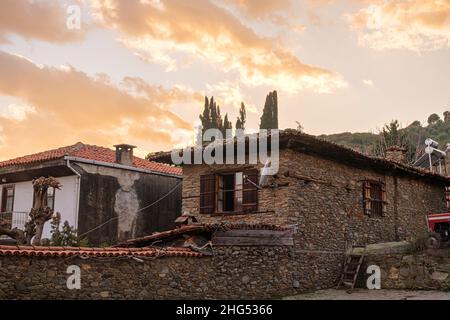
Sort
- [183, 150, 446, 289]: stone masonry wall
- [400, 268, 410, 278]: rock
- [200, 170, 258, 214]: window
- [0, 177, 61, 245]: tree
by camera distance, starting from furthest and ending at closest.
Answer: [200, 170, 258, 214]: window
[183, 150, 446, 289]: stone masonry wall
[400, 268, 410, 278]: rock
[0, 177, 61, 245]: tree

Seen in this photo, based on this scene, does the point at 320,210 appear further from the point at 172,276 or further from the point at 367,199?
the point at 172,276

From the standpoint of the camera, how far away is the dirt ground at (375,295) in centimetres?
1270

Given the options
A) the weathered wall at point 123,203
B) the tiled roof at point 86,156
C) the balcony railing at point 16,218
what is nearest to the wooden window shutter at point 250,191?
the weathered wall at point 123,203

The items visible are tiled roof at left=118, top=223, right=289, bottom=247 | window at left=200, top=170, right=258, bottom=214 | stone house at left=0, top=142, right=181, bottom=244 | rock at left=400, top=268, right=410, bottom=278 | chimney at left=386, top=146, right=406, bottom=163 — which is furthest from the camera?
chimney at left=386, top=146, right=406, bottom=163

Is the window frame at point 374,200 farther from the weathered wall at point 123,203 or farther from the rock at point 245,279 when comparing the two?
the weathered wall at point 123,203

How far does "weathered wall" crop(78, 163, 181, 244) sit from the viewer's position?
717 inches

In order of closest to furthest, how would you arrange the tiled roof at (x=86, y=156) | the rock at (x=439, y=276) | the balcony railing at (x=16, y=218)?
the rock at (x=439, y=276), the tiled roof at (x=86, y=156), the balcony railing at (x=16, y=218)

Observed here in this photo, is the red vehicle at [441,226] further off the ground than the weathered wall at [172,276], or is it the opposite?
the red vehicle at [441,226]

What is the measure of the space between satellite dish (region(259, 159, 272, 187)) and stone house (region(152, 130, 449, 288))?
15 cm

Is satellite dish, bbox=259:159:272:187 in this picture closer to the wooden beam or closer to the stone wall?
the stone wall

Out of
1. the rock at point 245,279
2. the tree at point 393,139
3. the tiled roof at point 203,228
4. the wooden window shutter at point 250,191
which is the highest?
the tree at point 393,139

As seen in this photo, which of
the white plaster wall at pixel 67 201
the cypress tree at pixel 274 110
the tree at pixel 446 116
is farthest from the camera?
the tree at pixel 446 116

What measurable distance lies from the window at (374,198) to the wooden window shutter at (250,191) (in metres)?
4.29

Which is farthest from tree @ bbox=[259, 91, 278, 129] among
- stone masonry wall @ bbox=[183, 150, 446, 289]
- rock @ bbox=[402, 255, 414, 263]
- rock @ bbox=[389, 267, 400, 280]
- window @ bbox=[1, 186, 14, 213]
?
rock @ bbox=[402, 255, 414, 263]
